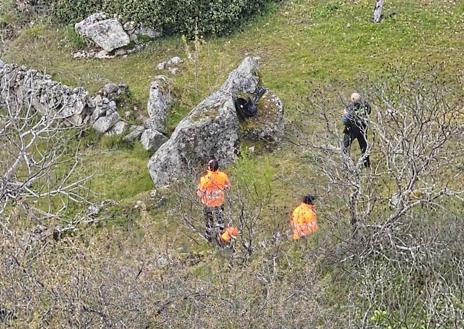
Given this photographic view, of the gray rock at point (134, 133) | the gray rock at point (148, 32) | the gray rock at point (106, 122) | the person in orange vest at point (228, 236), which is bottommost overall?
the gray rock at point (134, 133)

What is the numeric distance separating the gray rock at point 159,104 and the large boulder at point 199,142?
1.41 meters

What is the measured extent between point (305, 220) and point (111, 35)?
10.4m

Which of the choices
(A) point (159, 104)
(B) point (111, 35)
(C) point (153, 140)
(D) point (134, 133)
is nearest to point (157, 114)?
(A) point (159, 104)

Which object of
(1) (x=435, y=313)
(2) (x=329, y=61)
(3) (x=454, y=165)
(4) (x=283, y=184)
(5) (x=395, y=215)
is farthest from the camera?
(2) (x=329, y=61)

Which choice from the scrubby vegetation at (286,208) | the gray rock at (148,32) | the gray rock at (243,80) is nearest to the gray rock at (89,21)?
the scrubby vegetation at (286,208)

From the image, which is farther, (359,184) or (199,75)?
(199,75)

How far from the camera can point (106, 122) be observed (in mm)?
15938

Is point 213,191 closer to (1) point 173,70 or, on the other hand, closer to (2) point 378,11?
(1) point 173,70

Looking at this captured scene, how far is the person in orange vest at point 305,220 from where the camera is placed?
10155mm

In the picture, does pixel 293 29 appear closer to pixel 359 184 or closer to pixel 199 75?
pixel 199 75

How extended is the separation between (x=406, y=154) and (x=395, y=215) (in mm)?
847

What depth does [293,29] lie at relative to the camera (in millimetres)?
18484

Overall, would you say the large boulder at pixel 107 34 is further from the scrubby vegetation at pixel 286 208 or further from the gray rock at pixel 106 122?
the gray rock at pixel 106 122

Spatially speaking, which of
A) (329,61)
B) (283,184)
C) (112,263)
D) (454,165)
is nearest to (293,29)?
(329,61)
